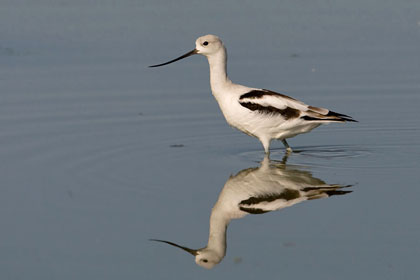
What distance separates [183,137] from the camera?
31.7ft

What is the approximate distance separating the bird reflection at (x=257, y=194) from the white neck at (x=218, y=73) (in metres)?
0.95

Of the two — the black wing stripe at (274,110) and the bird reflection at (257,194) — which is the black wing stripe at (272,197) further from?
the black wing stripe at (274,110)

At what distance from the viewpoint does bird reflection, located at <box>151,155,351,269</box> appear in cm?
627

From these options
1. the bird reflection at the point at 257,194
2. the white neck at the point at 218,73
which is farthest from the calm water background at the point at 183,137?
the white neck at the point at 218,73

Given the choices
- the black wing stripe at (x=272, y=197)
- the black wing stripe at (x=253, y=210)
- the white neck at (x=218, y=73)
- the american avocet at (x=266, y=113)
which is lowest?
the black wing stripe at (x=253, y=210)

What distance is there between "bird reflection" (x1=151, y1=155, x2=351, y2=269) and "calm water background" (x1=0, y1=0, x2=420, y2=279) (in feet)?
0.37

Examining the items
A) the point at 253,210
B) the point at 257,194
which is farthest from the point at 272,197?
the point at 253,210

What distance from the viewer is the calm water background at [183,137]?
6188 mm

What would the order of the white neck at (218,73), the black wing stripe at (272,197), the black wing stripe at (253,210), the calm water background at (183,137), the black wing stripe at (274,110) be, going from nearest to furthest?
1. the calm water background at (183,137)
2. the black wing stripe at (253,210)
3. the black wing stripe at (272,197)
4. the black wing stripe at (274,110)
5. the white neck at (218,73)

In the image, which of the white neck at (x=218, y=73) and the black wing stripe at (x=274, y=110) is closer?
the black wing stripe at (x=274, y=110)

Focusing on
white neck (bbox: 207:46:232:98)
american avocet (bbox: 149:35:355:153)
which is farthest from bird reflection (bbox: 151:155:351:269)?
white neck (bbox: 207:46:232:98)

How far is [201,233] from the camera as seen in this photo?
6.63 metres

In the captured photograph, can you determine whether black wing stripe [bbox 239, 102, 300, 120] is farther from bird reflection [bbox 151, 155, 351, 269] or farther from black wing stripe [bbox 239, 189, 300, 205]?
black wing stripe [bbox 239, 189, 300, 205]

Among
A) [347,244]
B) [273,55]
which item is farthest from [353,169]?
[273,55]
